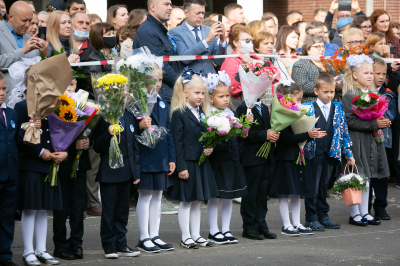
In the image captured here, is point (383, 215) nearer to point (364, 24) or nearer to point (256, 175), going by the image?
point (256, 175)

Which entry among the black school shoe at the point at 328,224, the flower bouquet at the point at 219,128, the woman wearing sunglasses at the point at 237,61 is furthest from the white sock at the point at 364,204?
the flower bouquet at the point at 219,128

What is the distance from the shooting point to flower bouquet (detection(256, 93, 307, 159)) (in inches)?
269

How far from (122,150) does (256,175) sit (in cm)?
184

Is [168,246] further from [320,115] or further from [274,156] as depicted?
[320,115]

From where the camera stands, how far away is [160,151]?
6320 millimetres

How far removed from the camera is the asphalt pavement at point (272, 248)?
5883 millimetres

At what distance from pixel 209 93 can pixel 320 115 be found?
5.56 ft

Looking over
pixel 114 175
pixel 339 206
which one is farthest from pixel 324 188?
pixel 114 175

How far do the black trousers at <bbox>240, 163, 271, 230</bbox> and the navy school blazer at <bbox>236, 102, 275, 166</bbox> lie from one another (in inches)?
3.5

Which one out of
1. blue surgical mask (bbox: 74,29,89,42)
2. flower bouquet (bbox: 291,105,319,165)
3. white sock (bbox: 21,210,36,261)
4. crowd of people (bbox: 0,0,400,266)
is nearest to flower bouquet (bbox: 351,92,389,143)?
crowd of people (bbox: 0,0,400,266)

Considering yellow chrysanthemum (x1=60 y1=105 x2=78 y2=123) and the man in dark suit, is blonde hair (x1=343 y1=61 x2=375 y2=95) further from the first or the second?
yellow chrysanthemum (x1=60 y1=105 x2=78 y2=123)

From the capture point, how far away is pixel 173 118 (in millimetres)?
6551

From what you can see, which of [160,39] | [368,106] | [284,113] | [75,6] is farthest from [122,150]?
[75,6]

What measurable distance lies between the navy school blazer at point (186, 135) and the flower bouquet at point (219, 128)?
0.11m
